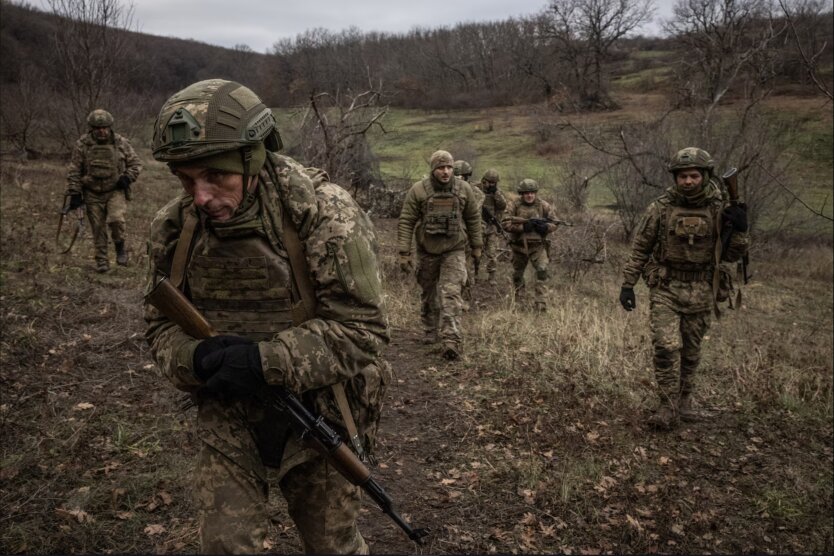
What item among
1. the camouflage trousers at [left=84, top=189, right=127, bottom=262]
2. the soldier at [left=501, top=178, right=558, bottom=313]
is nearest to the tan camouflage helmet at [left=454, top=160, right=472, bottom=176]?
the soldier at [left=501, top=178, right=558, bottom=313]

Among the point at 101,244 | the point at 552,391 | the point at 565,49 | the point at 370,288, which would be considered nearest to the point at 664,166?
the point at 552,391

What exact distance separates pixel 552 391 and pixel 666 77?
141 ft

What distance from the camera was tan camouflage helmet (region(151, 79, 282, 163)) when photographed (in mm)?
2107

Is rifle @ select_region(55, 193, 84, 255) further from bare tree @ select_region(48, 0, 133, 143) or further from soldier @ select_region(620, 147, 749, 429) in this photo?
soldier @ select_region(620, 147, 749, 429)

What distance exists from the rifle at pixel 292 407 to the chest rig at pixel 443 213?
17.3 ft

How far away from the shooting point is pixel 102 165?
9.00 m

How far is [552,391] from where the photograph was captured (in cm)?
622

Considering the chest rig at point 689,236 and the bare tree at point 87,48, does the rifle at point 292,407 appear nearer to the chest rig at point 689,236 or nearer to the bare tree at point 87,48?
the chest rig at point 689,236

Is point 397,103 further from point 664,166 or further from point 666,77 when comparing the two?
point 664,166

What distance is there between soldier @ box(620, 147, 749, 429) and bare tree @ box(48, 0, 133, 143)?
12.3 metres

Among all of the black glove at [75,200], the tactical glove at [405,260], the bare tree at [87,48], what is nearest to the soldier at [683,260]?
the tactical glove at [405,260]

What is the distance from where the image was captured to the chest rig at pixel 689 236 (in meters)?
5.36

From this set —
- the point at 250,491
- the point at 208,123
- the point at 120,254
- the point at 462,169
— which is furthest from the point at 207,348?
the point at 462,169

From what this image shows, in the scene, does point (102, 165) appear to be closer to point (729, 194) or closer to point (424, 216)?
point (424, 216)
